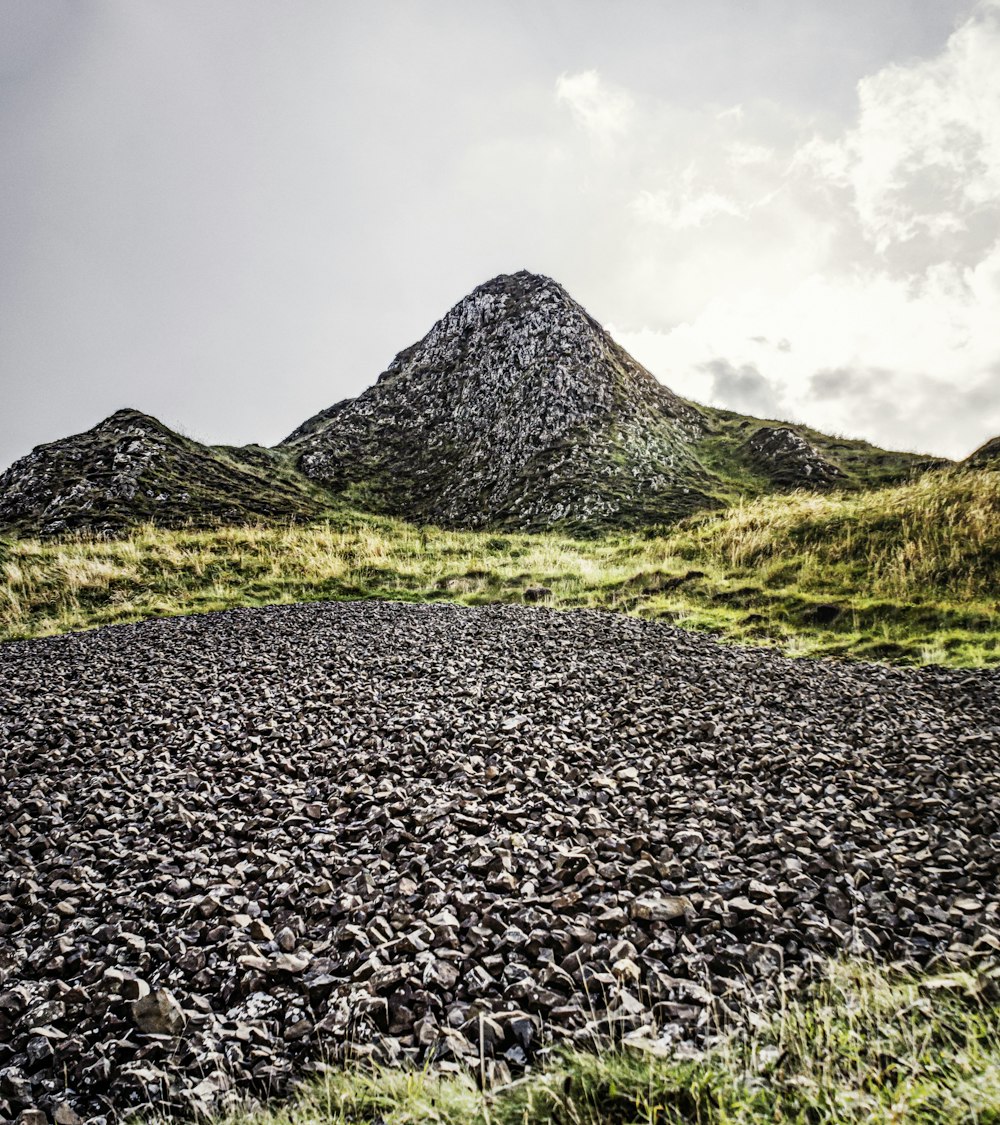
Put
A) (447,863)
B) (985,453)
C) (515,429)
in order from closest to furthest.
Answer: (447,863) → (985,453) → (515,429)

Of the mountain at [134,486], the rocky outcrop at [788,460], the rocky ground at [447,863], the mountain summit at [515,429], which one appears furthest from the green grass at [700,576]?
the rocky outcrop at [788,460]

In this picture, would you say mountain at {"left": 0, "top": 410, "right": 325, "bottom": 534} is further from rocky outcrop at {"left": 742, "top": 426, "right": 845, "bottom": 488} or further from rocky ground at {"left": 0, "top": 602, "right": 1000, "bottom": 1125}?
rocky outcrop at {"left": 742, "top": 426, "right": 845, "bottom": 488}

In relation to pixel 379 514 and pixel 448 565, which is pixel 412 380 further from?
pixel 448 565

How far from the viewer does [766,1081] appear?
115 inches

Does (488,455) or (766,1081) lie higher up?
(488,455)

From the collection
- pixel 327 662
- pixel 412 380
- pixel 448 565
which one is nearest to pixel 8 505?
pixel 448 565

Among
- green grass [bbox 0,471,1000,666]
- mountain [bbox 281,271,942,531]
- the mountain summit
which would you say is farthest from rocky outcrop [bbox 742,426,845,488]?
green grass [bbox 0,471,1000,666]

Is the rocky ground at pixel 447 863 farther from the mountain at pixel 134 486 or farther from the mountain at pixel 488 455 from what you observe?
the mountain at pixel 134 486

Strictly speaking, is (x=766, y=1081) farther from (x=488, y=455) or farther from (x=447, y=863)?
(x=488, y=455)

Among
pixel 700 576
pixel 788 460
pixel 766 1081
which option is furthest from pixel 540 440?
pixel 766 1081

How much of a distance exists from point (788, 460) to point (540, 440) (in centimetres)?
2313

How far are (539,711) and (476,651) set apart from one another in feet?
13.4

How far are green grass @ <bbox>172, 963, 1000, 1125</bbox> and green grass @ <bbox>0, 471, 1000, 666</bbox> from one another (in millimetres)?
10663

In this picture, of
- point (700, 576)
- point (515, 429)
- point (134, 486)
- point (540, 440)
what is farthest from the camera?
point (515, 429)
